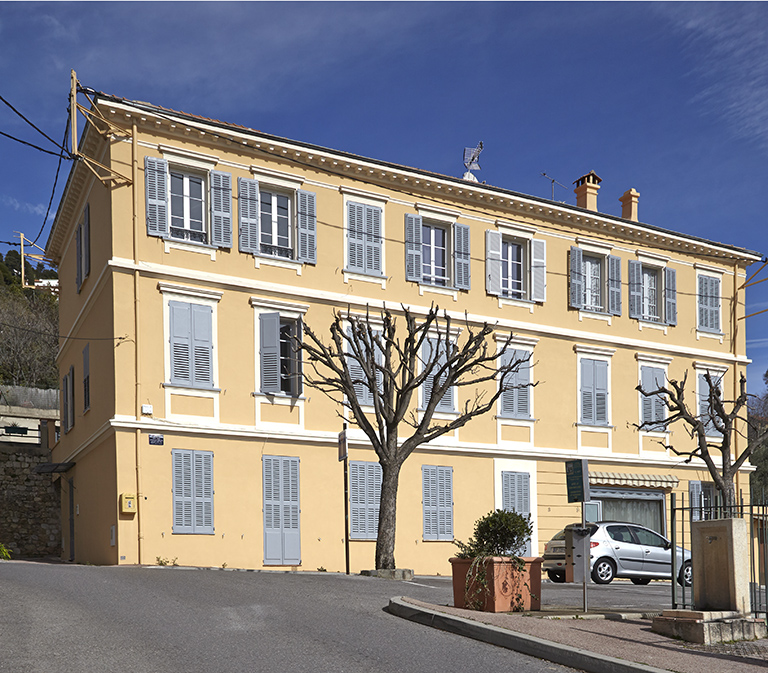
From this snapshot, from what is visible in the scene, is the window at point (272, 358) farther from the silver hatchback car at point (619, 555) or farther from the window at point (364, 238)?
the silver hatchback car at point (619, 555)

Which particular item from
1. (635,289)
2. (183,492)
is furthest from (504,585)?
(635,289)

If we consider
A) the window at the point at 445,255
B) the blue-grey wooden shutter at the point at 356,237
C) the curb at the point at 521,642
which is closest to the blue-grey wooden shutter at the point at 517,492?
the window at the point at 445,255

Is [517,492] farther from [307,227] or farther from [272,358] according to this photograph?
[307,227]

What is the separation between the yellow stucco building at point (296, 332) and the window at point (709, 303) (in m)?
1.25

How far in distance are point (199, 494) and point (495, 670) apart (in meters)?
13.7

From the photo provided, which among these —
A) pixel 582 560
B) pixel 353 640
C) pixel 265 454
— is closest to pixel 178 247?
pixel 265 454

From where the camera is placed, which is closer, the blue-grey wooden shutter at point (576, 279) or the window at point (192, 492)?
the window at point (192, 492)

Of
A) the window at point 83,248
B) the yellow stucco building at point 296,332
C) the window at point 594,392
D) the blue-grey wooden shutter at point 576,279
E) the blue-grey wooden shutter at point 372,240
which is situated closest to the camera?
the yellow stucco building at point 296,332

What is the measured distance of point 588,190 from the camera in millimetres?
31125

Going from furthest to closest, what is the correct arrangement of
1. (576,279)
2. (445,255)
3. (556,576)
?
(576,279) < (445,255) < (556,576)

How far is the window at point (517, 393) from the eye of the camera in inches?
1038

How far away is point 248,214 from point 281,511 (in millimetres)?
6794

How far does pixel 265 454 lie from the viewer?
73.1 ft

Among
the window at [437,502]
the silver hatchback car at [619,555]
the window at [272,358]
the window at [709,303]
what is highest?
the window at [709,303]
